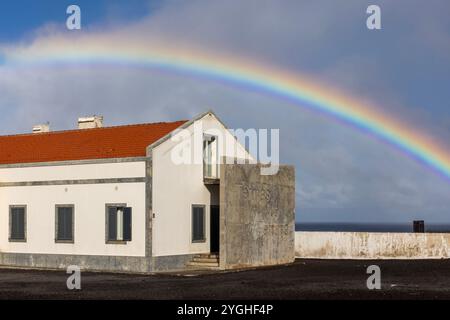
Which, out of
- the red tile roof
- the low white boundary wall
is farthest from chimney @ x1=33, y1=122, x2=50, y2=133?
the low white boundary wall

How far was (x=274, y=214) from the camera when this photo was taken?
3541 cm

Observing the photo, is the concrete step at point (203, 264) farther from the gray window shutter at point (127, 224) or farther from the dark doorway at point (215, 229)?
the gray window shutter at point (127, 224)

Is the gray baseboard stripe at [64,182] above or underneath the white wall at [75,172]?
underneath

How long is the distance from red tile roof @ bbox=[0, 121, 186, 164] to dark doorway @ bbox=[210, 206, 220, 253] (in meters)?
Answer: 4.23

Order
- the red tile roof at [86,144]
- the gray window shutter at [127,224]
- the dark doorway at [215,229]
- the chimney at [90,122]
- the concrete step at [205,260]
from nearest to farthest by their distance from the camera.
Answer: the gray window shutter at [127,224]
the concrete step at [205,260]
the red tile roof at [86,144]
the dark doorway at [215,229]
the chimney at [90,122]

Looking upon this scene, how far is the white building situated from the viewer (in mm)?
30031

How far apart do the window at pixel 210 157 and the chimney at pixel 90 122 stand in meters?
7.37

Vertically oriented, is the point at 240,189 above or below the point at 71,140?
below

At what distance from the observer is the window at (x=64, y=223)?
31.8m

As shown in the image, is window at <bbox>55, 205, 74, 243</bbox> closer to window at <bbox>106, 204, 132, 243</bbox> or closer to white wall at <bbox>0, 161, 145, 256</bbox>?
white wall at <bbox>0, 161, 145, 256</bbox>

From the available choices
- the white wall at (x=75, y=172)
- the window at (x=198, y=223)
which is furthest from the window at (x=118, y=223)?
the window at (x=198, y=223)
